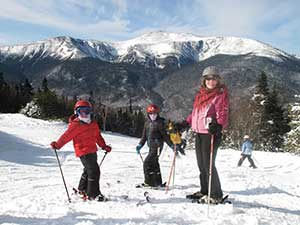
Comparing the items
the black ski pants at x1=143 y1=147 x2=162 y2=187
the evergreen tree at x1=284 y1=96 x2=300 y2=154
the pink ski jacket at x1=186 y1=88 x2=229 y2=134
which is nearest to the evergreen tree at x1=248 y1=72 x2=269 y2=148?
the evergreen tree at x1=284 y1=96 x2=300 y2=154

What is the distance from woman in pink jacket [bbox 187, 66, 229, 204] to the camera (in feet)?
20.8

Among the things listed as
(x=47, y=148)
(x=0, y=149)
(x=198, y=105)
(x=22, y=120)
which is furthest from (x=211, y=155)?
(x=22, y=120)

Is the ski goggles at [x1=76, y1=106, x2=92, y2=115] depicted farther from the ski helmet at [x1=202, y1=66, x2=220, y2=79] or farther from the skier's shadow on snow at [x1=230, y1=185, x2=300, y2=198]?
the skier's shadow on snow at [x1=230, y1=185, x2=300, y2=198]

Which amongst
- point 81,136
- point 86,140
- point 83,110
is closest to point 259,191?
point 86,140

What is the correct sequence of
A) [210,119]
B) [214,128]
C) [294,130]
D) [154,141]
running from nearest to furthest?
[214,128]
[210,119]
[154,141]
[294,130]

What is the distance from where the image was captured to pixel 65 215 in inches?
229

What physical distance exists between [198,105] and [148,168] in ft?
A: 7.89

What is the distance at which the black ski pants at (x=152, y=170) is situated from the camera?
8.51 metres

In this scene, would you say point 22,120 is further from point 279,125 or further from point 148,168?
point 148,168

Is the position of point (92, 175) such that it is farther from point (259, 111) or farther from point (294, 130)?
point (259, 111)

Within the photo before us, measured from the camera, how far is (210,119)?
640cm

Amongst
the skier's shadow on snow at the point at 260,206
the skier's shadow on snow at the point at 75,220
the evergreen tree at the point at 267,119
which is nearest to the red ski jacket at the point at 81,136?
the skier's shadow on snow at the point at 75,220

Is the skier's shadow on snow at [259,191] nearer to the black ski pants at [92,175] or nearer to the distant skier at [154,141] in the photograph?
the distant skier at [154,141]

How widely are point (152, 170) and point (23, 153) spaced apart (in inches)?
529
